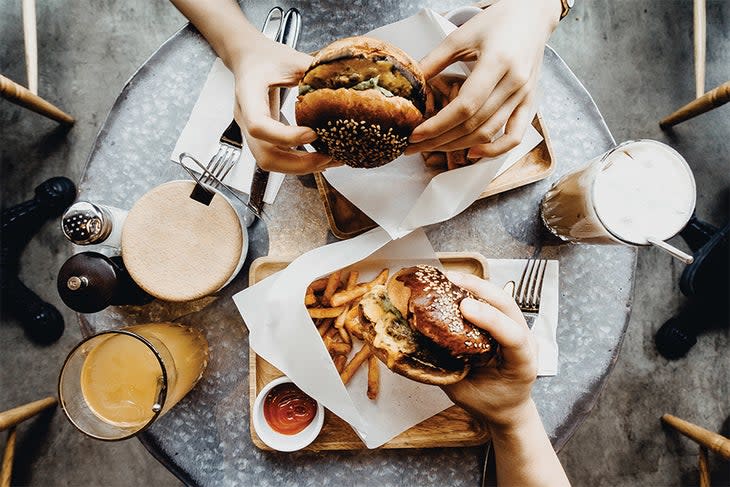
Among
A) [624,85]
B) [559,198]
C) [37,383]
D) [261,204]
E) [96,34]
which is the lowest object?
[37,383]

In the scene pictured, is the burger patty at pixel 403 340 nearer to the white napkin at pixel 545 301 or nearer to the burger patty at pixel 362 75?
the white napkin at pixel 545 301

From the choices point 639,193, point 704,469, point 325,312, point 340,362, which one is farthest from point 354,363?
point 704,469

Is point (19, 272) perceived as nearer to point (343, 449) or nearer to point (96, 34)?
point (96, 34)

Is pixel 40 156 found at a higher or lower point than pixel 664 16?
higher

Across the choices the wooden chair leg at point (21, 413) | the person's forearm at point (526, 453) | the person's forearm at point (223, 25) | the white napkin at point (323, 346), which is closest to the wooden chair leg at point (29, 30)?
the person's forearm at point (223, 25)

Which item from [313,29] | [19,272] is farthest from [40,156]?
[313,29]

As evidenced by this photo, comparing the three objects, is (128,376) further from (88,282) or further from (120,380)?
(88,282)
